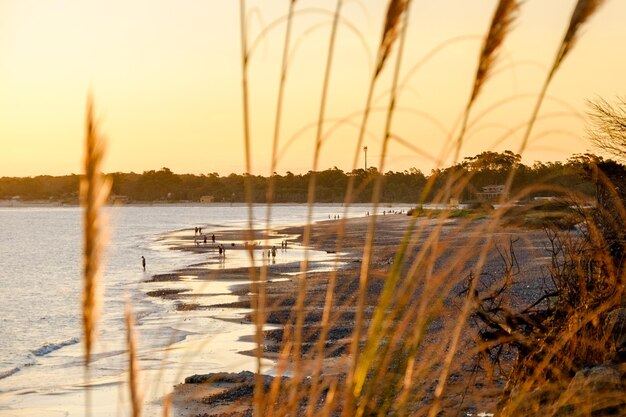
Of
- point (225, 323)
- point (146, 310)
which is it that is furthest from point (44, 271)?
point (225, 323)

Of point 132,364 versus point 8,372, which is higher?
point 132,364

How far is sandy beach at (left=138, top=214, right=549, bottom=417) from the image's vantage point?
8.48ft

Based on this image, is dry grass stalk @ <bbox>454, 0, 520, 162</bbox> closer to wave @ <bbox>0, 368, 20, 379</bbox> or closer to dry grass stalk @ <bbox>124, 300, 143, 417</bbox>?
dry grass stalk @ <bbox>124, 300, 143, 417</bbox>

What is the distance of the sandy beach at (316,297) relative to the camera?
2586 mm

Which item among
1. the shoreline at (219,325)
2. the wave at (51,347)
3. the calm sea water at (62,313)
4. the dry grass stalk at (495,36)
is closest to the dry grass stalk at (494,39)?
the dry grass stalk at (495,36)

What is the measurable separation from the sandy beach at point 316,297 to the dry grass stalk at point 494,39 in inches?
19.7

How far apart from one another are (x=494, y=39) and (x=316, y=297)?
219 inches

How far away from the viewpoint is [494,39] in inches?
70.6

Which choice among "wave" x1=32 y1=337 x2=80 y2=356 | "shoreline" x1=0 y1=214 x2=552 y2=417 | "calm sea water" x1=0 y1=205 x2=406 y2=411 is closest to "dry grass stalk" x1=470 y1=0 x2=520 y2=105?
"shoreline" x1=0 y1=214 x2=552 y2=417

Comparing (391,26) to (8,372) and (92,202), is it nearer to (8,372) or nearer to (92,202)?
(92,202)

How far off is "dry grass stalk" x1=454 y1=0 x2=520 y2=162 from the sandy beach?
0.50m

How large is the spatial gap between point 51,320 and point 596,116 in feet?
77.9

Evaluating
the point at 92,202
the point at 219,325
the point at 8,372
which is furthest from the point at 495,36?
the point at 219,325

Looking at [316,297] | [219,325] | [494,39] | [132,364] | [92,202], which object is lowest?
[219,325]
